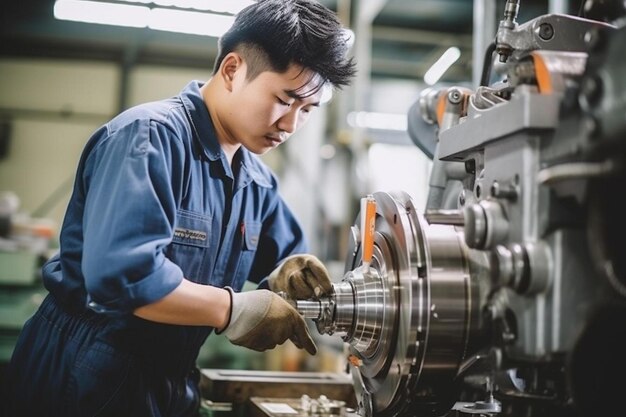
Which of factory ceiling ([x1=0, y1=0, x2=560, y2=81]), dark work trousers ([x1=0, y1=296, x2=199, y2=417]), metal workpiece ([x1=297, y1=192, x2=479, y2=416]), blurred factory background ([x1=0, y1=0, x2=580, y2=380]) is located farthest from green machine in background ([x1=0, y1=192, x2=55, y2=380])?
metal workpiece ([x1=297, y1=192, x2=479, y2=416])

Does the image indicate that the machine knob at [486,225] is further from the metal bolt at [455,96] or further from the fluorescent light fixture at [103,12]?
the fluorescent light fixture at [103,12]

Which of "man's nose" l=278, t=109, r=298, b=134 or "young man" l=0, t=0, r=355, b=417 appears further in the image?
"man's nose" l=278, t=109, r=298, b=134

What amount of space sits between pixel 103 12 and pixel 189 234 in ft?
13.0

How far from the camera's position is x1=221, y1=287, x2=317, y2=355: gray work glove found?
1063 millimetres

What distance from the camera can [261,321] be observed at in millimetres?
1068

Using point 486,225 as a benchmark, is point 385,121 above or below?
above

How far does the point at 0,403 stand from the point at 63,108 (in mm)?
5448

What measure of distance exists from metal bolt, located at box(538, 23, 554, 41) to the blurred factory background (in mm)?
3648

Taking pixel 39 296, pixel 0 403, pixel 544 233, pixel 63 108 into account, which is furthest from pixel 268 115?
pixel 63 108

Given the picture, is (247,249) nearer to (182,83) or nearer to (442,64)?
(442,64)

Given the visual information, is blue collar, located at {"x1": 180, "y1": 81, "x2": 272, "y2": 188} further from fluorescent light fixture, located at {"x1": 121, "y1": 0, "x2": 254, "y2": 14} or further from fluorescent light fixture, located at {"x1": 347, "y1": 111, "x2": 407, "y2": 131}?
fluorescent light fixture, located at {"x1": 347, "y1": 111, "x2": 407, "y2": 131}

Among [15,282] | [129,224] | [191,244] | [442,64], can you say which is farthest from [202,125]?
[442,64]

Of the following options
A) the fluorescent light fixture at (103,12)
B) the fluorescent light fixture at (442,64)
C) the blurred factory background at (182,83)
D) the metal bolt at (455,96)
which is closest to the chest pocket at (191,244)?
the metal bolt at (455,96)

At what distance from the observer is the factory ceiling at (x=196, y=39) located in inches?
208
